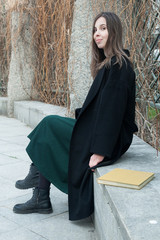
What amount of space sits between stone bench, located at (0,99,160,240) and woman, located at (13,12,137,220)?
0.45 ft

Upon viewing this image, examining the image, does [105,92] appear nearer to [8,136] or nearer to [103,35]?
[103,35]

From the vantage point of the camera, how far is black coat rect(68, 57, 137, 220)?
2.35 m

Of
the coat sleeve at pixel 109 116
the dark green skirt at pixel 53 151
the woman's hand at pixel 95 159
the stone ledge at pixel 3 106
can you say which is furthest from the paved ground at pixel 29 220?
the stone ledge at pixel 3 106

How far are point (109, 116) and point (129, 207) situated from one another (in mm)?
762

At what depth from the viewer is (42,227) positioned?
2586 mm

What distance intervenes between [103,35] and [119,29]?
113 millimetres

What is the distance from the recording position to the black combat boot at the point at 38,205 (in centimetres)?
283

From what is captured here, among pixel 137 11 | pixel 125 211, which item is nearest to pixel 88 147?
pixel 125 211

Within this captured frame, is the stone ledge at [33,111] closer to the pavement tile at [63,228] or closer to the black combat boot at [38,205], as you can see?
the black combat boot at [38,205]

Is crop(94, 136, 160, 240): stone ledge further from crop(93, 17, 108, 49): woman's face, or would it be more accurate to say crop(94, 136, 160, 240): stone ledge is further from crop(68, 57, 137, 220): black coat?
crop(93, 17, 108, 49): woman's face

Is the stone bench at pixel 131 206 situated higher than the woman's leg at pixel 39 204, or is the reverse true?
the stone bench at pixel 131 206

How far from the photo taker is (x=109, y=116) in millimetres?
2348

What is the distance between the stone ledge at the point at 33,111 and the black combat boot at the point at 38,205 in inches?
102

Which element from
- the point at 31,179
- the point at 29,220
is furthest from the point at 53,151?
the point at 29,220
